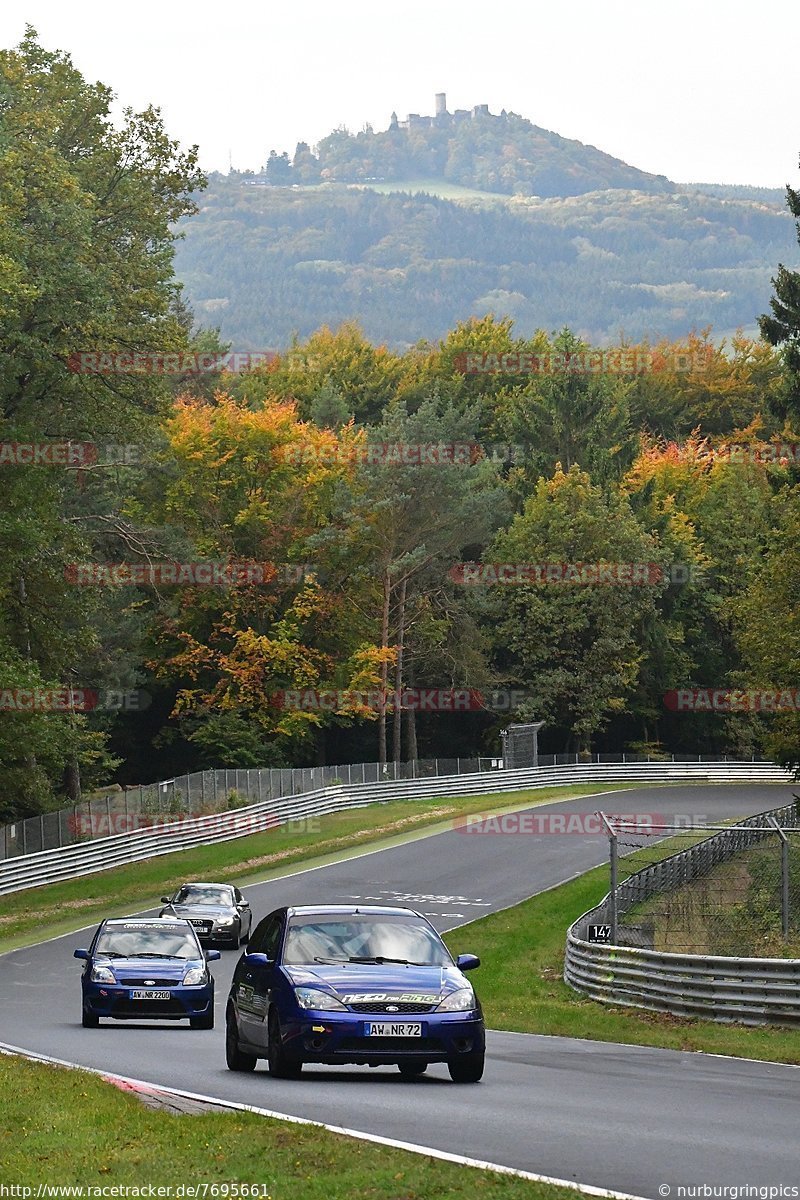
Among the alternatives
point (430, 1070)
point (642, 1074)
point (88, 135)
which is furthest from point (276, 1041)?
point (88, 135)

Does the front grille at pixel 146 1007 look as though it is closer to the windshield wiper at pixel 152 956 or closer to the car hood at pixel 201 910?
the windshield wiper at pixel 152 956

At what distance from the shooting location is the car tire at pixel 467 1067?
14.4 meters

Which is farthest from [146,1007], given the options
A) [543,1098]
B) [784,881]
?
[543,1098]

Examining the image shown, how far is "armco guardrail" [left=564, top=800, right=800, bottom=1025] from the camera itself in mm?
21203

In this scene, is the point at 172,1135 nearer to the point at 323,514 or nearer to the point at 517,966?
the point at 517,966

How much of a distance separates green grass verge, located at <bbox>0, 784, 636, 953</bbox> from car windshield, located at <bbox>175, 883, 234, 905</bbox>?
3.47 meters

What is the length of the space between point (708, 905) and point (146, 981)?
7.90 metres

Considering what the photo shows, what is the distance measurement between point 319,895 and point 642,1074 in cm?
2873

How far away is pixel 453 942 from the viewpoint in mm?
35562

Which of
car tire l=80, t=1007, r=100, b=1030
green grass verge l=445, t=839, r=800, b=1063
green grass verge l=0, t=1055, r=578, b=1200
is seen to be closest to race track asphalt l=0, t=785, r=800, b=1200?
car tire l=80, t=1007, r=100, b=1030

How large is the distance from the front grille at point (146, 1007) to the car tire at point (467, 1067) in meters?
8.85

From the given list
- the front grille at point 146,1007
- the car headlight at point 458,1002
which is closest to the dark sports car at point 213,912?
the front grille at point 146,1007

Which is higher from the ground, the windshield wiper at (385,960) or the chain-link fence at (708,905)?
the windshield wiper at (385,960)

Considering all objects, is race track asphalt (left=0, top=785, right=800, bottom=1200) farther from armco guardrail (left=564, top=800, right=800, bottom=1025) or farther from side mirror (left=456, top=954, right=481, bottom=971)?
armco guardrail (left=564, top=800, right=800, bottom=1025)
